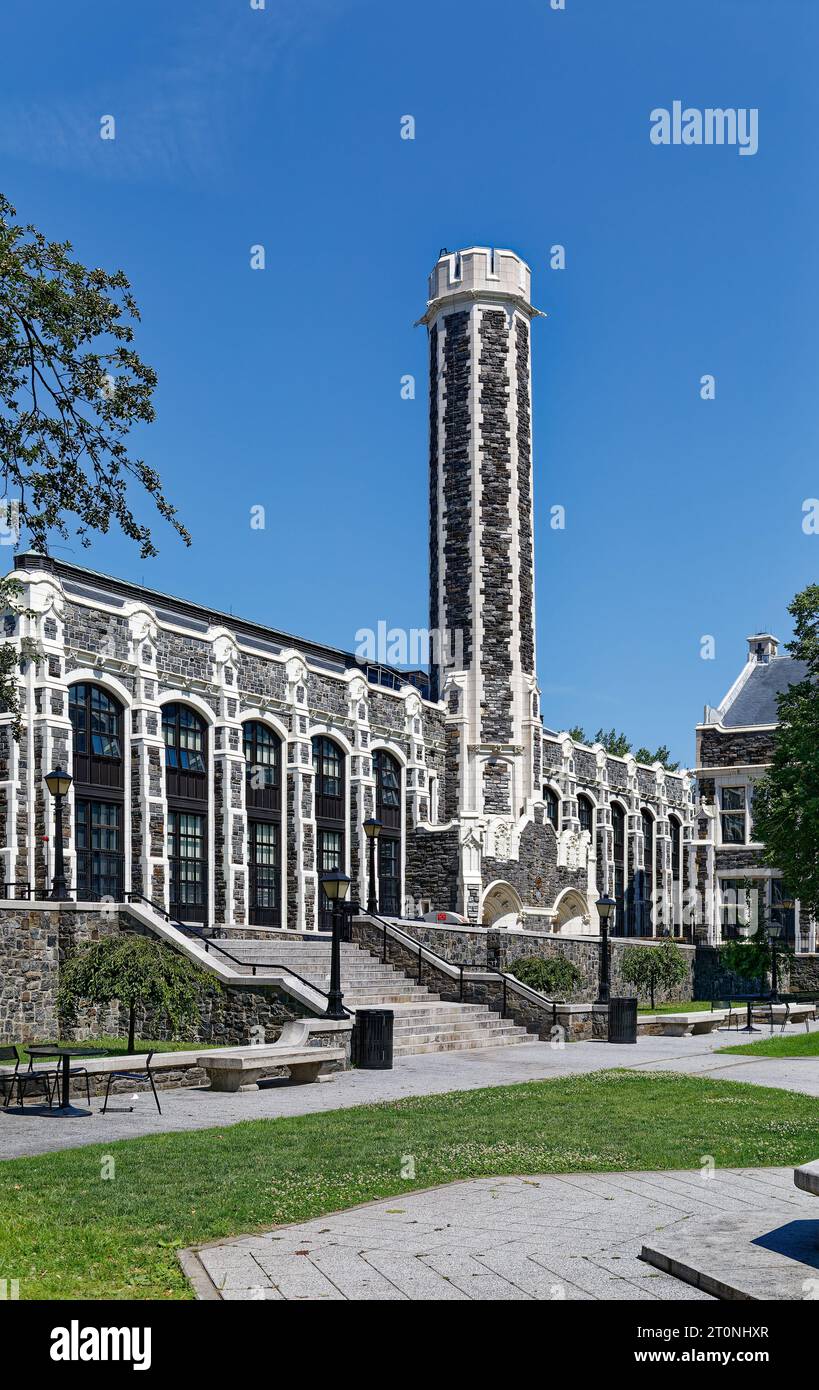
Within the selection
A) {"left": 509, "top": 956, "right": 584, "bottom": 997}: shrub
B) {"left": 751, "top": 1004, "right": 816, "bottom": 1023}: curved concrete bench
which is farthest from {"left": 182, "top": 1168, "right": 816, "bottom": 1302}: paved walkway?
{"left": 751, "top": 1004, "right": 816, "bottom": 1023}: curved concrete bench

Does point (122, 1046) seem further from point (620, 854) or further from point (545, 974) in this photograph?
point (620, 854)

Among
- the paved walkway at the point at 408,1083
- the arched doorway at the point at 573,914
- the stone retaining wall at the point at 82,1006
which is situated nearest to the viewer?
the paved walkway at the point at 408,1083

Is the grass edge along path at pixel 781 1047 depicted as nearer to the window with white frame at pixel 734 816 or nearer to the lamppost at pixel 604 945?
the lamppost at pixel 604 945

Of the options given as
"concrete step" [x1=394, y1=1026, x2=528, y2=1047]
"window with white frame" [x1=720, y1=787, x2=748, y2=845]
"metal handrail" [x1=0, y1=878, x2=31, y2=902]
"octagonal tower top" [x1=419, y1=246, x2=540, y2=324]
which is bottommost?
"concrete step" [x1=394, y1=1026, x2=528, y2=1047]

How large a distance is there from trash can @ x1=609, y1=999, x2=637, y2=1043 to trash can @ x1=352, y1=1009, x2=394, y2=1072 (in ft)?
25.3

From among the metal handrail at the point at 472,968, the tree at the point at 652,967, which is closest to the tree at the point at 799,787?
the tree at the point at 652,967

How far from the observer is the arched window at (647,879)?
201 feet

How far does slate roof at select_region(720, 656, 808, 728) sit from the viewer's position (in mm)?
59812

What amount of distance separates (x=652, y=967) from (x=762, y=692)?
82.4ft

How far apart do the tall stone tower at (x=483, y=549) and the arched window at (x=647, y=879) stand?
Answer: 631 inches

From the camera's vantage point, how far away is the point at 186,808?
34.5 m

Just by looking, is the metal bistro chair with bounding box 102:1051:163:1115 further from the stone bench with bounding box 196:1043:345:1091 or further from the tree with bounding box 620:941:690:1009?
the tree with bounding box 620:941:690:1009

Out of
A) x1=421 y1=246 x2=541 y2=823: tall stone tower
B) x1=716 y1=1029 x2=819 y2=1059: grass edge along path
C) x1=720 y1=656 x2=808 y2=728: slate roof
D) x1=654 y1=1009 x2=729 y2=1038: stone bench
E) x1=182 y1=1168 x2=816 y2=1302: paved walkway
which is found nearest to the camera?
x1=182 y1=1168 x2=816 y2=1302: paved walkway
